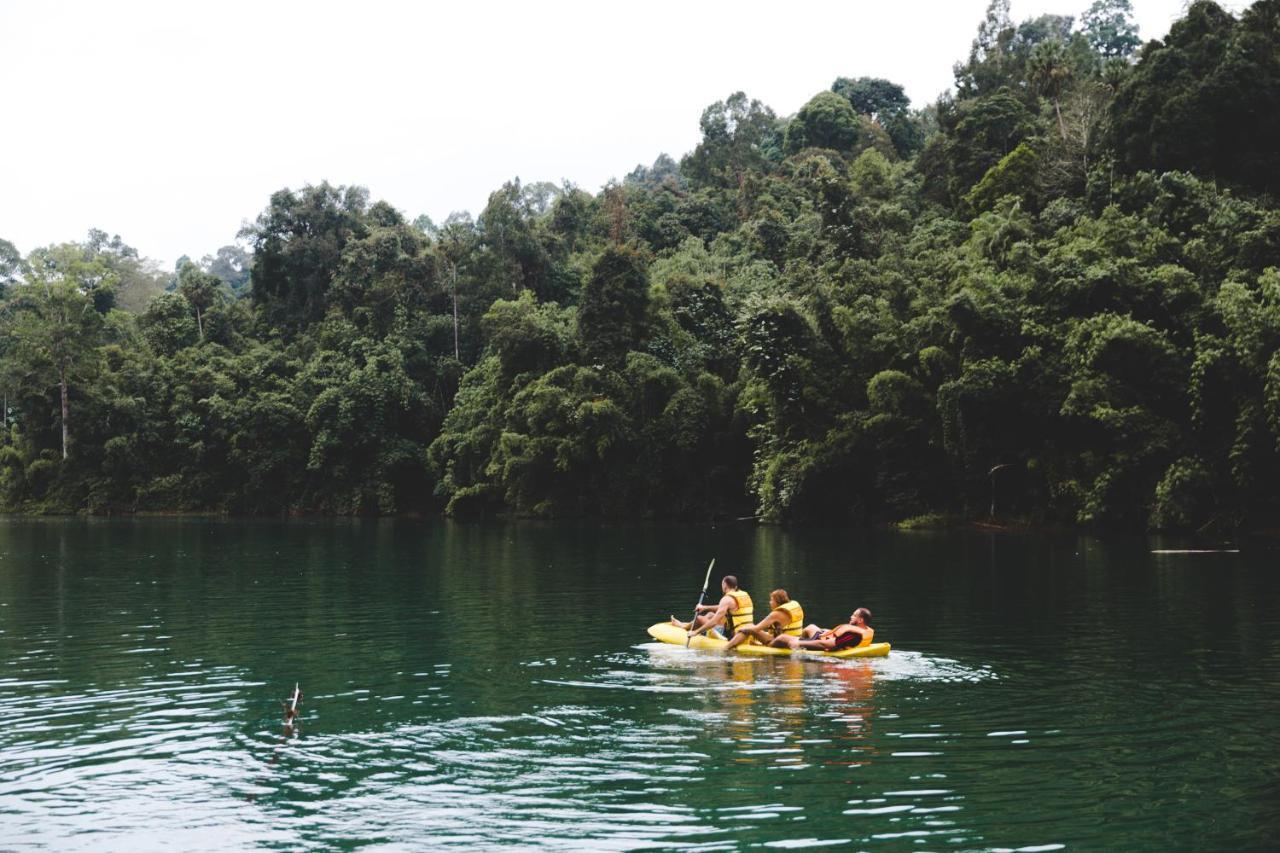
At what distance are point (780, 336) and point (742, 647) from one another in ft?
100

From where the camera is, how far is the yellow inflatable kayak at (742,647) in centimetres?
1639

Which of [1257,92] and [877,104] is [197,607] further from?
[877,104]

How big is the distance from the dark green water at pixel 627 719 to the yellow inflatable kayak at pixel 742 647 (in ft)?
0.94

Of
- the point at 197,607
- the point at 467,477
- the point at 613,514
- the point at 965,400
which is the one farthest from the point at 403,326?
the point at 197,607

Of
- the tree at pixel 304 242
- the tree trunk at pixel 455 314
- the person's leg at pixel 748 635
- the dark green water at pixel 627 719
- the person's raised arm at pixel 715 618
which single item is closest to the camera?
the dark green water at pixel 627 719

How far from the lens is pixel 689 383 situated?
55.5m

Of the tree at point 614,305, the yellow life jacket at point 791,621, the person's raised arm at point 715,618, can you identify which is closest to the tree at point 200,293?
the tree at point 614,305

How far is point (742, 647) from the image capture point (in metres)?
17.5

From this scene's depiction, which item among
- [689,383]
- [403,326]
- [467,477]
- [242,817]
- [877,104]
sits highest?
[877,104]

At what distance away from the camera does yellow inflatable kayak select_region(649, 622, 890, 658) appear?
53.8 feet

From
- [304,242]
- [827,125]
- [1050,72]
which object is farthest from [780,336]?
[827,125]

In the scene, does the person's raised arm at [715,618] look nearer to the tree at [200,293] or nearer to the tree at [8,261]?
the tree at [200,293]

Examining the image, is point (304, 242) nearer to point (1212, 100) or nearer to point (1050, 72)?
point (1050, 72)

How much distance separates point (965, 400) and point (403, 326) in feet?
125
